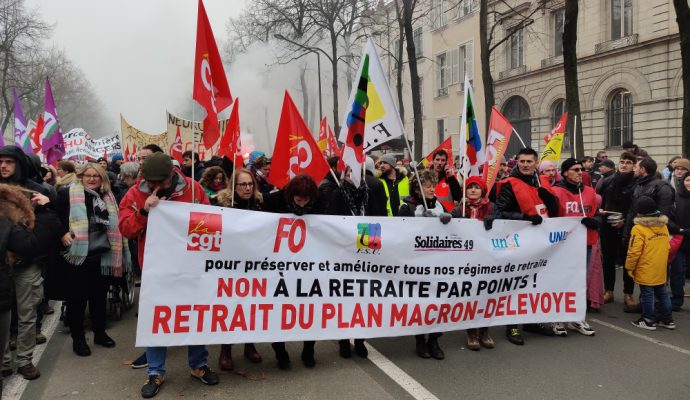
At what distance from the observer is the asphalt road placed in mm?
3863

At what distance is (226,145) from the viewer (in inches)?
228

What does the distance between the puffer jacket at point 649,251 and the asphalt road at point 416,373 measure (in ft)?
2.02

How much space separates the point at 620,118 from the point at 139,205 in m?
21.9

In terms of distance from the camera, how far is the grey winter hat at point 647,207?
5.49 m

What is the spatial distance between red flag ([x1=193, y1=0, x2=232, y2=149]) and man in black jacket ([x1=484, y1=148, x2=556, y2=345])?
2.79 metres

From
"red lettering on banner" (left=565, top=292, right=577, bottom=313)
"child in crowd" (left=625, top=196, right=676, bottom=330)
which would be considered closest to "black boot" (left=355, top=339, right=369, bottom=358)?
"red lettering on banner" (left=565, top=292, right=577, bottom=313)

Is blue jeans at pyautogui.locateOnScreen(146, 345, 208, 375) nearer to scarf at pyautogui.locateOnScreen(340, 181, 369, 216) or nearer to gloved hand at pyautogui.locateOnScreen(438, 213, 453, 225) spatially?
scarf at pyautogui.locateOnScreen(340, 181, 369, 216)

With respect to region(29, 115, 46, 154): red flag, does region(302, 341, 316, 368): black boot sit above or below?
below

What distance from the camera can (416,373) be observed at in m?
4.23

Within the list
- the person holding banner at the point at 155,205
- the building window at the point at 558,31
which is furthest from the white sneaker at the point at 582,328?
the building window at the point at 558,31

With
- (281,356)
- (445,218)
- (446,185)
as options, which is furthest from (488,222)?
(281,356)

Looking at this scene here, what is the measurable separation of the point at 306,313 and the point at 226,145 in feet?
8.01

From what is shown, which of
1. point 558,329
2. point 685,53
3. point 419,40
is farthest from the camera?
point 419,40

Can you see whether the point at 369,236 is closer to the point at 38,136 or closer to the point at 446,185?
the point at 446,185
